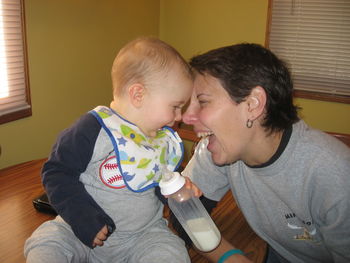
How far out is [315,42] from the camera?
3.42 m

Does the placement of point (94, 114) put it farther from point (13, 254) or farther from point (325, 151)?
point (325, 151)

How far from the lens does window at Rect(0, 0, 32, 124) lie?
80.7 inches

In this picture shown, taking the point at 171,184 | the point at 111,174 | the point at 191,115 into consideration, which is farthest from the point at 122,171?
the point at 191,115

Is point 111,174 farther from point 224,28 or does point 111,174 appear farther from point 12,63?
point 224,28

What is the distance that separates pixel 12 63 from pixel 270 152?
1688 millimetres

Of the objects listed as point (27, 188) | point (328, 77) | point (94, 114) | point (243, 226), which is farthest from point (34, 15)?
point (328, 77)

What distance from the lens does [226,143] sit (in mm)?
1243

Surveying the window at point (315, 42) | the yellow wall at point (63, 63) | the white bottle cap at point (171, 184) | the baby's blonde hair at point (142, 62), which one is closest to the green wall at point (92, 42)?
the yellow wall at point (63, 63)

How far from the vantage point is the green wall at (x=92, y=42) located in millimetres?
2285

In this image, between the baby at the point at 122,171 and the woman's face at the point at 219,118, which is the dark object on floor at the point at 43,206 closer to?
the baby at the point at 122,171

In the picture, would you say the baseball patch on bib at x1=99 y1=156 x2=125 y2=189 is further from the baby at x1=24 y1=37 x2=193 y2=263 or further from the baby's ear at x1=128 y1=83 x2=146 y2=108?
the baby's ear at x1=128 y1=83 x2=146 y2=108

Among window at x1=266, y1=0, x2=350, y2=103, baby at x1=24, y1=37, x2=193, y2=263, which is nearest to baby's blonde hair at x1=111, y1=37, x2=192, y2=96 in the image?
baby at x1=24, y1=37, x2=193, y2=263

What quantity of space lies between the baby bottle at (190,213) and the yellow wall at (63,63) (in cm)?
141

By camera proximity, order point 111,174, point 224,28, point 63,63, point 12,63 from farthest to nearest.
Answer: point 224,28, point 63,63, point 12,63, point 111,174
